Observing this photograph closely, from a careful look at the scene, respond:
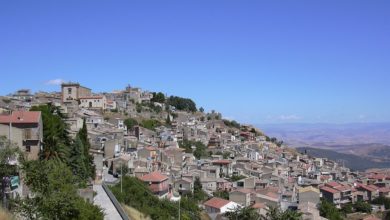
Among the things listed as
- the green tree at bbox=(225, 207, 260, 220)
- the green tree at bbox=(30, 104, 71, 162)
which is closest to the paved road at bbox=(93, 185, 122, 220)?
the green tree at bbox=(30, 104, 71, 162)

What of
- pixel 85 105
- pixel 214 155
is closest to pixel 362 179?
pixel 214 155

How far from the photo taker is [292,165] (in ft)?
285

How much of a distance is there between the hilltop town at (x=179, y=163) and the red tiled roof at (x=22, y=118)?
7 centimetres

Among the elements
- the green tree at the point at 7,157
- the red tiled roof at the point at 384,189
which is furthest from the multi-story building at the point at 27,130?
the red tiled roof at the point at 384,189

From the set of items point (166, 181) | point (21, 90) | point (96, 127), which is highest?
point (21, 90)

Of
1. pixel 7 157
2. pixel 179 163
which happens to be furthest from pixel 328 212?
pixel 7 157

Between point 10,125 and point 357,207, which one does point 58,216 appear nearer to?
point 10,125

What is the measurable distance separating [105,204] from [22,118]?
811cm

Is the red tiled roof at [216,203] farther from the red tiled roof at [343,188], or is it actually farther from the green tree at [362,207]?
the red tiled roof at [343,188]

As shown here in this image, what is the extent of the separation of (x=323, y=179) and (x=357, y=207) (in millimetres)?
14813

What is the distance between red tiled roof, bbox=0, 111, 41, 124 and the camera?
3167 cm

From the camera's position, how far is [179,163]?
62.7 m

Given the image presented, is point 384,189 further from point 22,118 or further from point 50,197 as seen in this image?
point 50,197

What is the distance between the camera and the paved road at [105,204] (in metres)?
27.1
